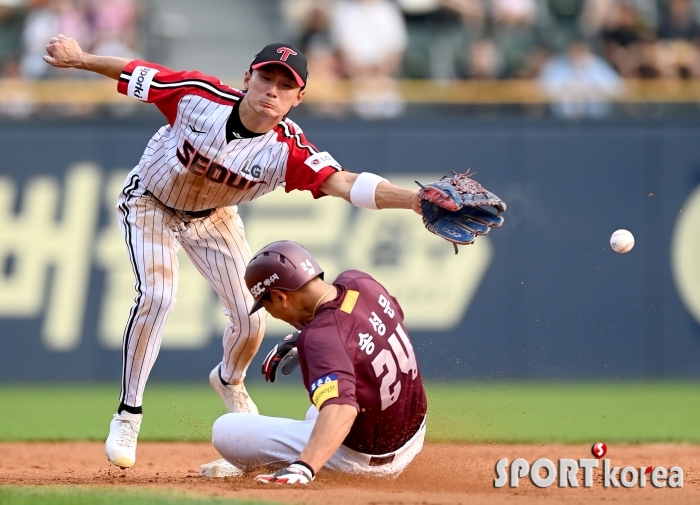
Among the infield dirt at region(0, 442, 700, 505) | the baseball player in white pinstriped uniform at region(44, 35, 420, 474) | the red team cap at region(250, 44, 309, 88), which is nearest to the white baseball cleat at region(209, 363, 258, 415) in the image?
the baseball player in white pinstriped uniform at region(44, 35, 420, 474)

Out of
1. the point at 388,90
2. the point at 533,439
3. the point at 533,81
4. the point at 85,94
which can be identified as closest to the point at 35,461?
the point at 533,439

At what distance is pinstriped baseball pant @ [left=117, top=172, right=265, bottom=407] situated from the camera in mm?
6121

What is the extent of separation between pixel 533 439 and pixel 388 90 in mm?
4888

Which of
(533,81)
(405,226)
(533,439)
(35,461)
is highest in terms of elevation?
(533,81)

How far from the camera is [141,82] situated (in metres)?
6.02

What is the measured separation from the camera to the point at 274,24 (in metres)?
13.8

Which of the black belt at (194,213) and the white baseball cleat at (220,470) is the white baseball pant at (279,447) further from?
the black belt at (194,213)

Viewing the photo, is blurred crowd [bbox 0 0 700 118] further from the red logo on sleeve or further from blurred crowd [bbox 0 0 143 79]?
the red logo on sleeve

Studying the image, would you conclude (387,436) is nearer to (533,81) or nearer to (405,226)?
(405,226)

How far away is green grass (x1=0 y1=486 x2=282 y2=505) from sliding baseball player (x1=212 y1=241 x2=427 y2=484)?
1.06 ft

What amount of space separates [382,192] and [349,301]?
996 millimetres

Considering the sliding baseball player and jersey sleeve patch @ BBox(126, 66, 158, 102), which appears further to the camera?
jersey sleeve patch @ BBox(126, 66, 158, 102)

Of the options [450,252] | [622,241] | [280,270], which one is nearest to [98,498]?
[280,270]

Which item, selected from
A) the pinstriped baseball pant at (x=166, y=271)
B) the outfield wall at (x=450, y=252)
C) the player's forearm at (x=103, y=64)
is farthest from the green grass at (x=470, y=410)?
the player's forearm at (x=103, y=64)
